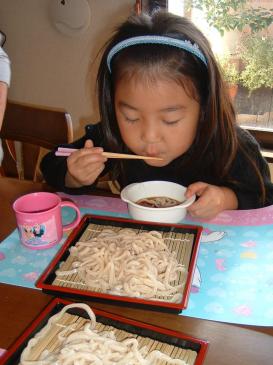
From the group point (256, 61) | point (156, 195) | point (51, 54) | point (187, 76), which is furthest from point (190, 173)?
point (51, 54)

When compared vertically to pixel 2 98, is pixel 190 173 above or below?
below

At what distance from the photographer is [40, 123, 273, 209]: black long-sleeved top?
108 cm

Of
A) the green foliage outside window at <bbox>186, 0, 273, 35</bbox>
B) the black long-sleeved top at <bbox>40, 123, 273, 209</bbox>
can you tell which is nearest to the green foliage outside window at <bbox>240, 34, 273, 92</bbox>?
the green foliage outside window at <bbox>186, 0, 273, 35</bbox>

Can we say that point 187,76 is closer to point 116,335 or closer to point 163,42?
point 163,42

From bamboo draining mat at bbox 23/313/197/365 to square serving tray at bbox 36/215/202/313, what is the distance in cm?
5

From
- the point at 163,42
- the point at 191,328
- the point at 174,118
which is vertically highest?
the point at 163,42

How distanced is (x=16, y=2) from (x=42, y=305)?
1.95m

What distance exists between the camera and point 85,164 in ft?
3.24

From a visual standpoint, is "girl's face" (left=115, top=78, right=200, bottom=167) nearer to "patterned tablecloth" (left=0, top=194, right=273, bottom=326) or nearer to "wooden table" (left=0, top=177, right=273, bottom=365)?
"patterned tablecloth" (left=0, top=194, right=273, bottom=326)

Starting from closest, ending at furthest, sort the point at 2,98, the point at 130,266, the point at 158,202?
the point at 130,266, the point at 158,202, the point at 2,98

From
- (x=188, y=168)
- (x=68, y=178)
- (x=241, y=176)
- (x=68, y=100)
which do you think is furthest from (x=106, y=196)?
(x=68, y=100)

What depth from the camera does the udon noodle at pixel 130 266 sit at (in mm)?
673

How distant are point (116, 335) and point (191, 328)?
0.39ft

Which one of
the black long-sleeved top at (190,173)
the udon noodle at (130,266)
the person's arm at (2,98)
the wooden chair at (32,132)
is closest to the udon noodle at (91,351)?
the udon noodle at (130,266)
